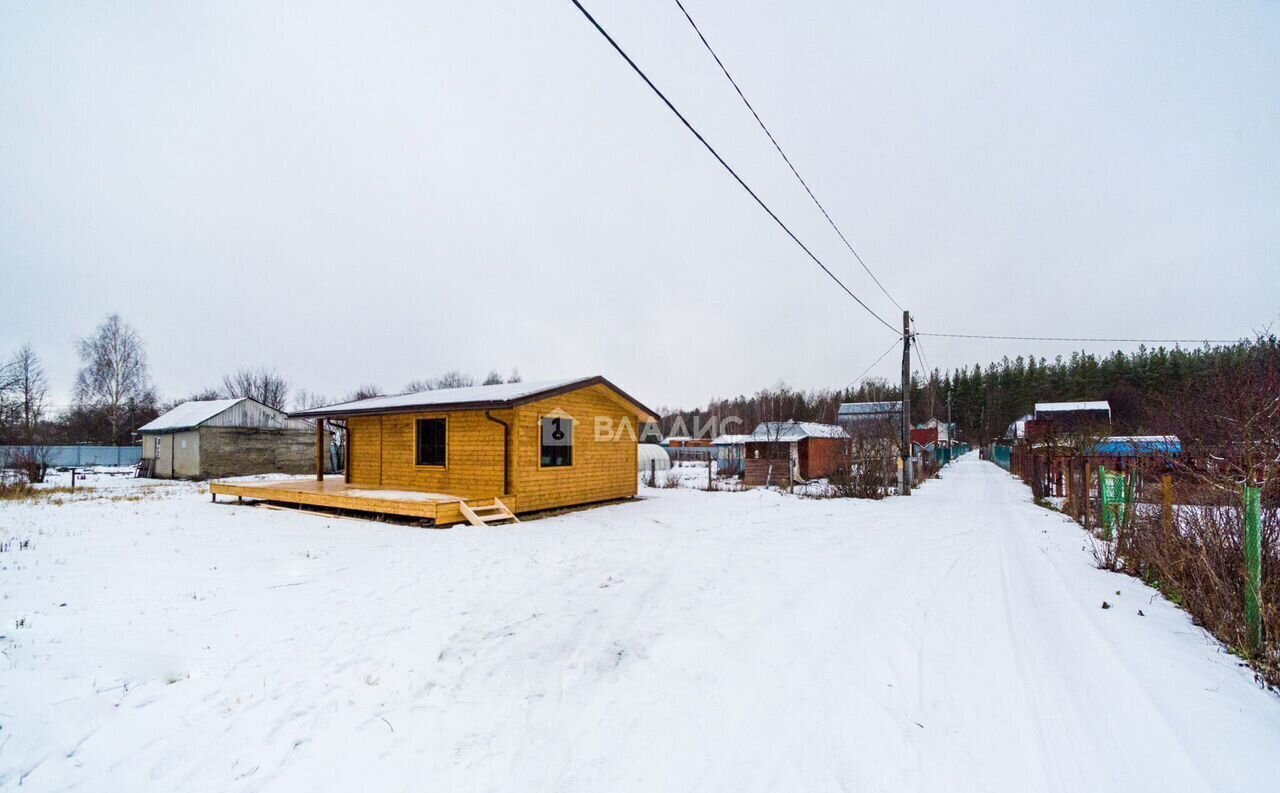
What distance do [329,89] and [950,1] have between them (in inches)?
386

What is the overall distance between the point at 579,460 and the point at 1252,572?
448 inches

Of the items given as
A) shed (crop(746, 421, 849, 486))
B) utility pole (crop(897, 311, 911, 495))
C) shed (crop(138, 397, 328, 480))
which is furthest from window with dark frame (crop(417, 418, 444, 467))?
shed (crop(138, 397, 328, 480))

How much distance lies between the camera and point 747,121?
22.6 feet

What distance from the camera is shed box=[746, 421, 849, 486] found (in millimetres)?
23469

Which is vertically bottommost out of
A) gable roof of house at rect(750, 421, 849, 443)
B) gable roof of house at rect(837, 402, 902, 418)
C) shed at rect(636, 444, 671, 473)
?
shed at rect(636, 444, 671, 473)

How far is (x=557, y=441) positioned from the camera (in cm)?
1281

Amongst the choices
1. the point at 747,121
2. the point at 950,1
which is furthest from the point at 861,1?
the point at 747,121

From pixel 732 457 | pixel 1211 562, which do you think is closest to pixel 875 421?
pixel 732 457

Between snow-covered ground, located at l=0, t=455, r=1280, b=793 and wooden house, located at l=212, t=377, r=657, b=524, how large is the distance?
4.12m

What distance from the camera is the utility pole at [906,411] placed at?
16.7 meters

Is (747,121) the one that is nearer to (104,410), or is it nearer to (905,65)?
(905,65)

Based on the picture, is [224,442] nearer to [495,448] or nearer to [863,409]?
[495,448]

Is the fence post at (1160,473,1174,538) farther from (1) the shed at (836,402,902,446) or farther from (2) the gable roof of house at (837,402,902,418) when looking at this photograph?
(2) the gable roof of house at (837,402,902,418)

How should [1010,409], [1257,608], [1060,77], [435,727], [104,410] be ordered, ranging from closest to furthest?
[435,727] → [1257,608] → [1060,77] → [104,410] → [1010,409]
